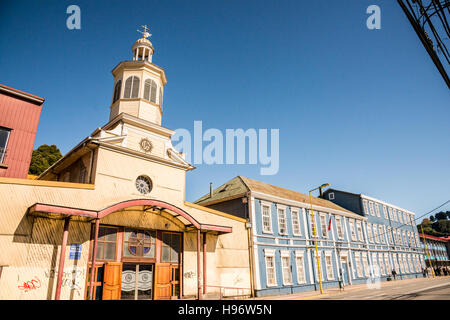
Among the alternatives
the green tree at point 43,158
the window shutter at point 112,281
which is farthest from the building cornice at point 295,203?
the green tree at point 43,158

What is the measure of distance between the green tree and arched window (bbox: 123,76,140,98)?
2212 centimetres

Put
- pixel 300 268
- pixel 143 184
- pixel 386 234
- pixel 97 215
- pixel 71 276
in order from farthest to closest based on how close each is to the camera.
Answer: pixel 386 234
pixel 300 268
pixel 143 184
pixel 97 215
pixel 71 276

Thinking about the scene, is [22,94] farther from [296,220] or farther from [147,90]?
[296,220]

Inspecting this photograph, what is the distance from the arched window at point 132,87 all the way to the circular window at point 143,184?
6023 millimetres

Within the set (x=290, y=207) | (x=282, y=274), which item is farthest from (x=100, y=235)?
(x=290, y=207)

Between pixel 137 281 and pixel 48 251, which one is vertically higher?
pixel 48 251

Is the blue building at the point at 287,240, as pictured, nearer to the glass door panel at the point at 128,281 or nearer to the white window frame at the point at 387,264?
the white window frame at the point at 387,264

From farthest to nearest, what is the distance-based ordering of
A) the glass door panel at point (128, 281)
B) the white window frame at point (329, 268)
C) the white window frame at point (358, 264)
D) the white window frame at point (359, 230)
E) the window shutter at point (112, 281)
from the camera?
the white window frame at point (359, 230)
the white window frame at point (358, 264)
the white window frame at point (329, 268)
the glass door panel at point (128, 281)
the window shutter at point (112, 281)

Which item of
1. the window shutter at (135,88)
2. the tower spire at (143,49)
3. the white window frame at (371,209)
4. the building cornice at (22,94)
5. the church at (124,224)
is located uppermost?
the tower spire at (143,49)

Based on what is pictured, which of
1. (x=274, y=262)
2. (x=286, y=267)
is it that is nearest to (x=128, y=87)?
(x=274, y=262)

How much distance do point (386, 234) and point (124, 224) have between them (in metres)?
39.5

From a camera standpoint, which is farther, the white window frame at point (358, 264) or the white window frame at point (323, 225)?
the white window frame at point (358, 264)

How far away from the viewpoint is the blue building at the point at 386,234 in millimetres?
38688

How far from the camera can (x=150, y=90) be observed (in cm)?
2088
